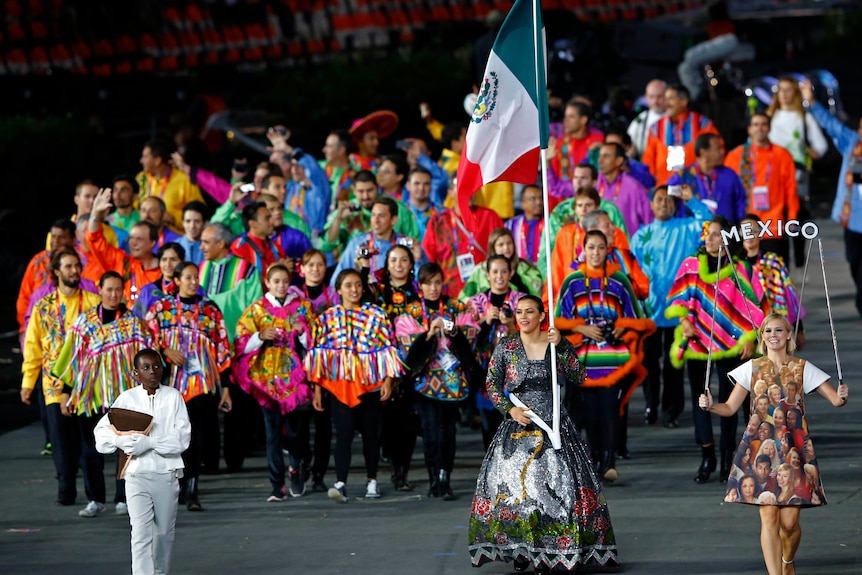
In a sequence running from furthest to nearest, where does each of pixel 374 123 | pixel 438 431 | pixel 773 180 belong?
pixel 374 123
pixel 773 180
pixel 438 431

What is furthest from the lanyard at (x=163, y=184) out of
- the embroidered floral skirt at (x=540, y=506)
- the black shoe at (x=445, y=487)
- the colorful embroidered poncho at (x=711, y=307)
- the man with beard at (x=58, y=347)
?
the embroidered floral skirt at (x=540, y=506)

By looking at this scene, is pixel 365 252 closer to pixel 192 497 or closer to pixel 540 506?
pixel 192 497

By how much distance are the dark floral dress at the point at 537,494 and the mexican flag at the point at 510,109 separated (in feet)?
3.83

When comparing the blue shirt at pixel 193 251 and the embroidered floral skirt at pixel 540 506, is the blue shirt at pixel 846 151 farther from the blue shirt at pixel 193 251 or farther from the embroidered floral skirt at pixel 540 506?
the embroidered floral skirt at pixel 540 506

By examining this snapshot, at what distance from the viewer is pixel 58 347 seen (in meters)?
13.0

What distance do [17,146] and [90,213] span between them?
658 cm

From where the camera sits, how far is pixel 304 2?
97.3 ft

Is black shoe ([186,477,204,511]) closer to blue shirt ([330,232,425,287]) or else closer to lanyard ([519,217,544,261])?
blue shirt ([330,232,425,287])

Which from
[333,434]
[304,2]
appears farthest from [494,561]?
[304,2]

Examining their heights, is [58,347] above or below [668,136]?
below

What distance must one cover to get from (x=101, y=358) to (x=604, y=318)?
3.32 meters

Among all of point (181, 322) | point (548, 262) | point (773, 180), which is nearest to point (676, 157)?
point (773, 180)

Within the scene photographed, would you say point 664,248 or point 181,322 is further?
point 664,248

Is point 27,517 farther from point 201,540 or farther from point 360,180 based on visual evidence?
point 360,180
